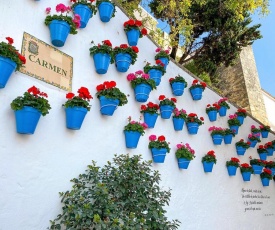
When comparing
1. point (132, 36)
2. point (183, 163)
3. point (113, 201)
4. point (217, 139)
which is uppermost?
point (132, 36)

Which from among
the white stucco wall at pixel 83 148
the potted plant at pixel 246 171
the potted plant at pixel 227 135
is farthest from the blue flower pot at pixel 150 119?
the potted plant at pixel 246 171

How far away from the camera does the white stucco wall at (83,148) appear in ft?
6.66

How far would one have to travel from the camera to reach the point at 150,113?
11.1 ft

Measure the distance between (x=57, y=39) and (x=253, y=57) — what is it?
12.0 meters

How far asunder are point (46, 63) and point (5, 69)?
0.52 meters

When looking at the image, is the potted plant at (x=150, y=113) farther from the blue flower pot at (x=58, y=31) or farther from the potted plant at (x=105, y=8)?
the blue flower pot at (x=58, y=31)

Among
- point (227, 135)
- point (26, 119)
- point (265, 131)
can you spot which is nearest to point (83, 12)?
point (26, 119)

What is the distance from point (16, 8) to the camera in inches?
92.6

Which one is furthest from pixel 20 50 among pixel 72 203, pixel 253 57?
pixel 253 57

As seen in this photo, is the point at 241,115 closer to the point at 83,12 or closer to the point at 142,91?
the point at 142,91

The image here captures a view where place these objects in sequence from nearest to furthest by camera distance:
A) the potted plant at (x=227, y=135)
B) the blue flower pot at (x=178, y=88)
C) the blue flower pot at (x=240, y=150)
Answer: the blue flower pot at (x=178, y=88) → the potted plant at (x=227, y=135) → the blue flower pot at (x=240, y=150)

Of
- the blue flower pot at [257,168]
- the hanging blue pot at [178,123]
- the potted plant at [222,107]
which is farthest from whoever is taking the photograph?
the blue flower pot at [257,168]

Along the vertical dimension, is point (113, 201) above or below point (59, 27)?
below

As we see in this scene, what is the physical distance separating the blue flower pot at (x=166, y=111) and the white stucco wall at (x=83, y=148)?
0.09 metres
